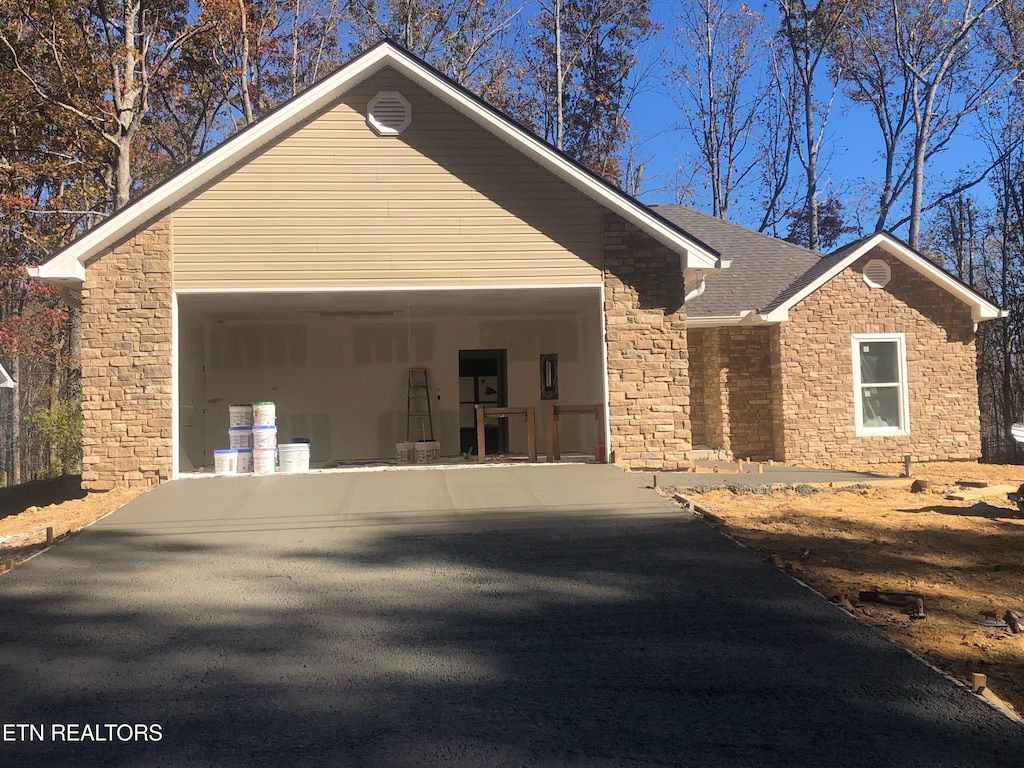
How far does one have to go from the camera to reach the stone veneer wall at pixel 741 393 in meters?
15.6

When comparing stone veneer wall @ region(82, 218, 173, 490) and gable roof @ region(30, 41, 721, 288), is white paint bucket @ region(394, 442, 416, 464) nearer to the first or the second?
stone veneer wall @ region(82, 218, 173, 490)

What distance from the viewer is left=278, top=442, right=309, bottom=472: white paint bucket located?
1194 cm

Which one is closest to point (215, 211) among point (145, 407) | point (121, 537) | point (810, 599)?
point (145, 407)

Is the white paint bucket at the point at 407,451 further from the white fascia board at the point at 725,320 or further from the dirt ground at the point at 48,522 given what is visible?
the white fascia board at the point at 725,320

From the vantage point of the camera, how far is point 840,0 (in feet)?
94.5

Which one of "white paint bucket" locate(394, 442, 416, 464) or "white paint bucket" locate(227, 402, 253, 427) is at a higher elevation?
"white paint bucket" locate(227, 402, 253, 427)

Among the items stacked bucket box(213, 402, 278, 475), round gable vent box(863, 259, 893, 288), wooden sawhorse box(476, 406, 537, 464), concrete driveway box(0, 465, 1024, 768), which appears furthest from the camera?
round gable vent box(863, 259, 893, 288)

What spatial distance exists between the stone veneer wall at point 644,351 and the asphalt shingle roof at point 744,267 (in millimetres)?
2233

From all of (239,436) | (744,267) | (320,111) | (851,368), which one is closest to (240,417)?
(239,436)

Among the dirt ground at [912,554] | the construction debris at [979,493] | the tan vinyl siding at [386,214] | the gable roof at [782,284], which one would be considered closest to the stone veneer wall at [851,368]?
the gable roof at [782,284]

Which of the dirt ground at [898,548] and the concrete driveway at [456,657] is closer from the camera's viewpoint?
the concrete driveway at [456,657]

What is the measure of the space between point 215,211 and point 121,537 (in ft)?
16.1

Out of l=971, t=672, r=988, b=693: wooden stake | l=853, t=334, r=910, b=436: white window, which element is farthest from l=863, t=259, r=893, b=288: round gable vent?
l=971, t=672, r=988, b=693: wooden stake

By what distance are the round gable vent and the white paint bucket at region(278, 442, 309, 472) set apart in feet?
34.7
